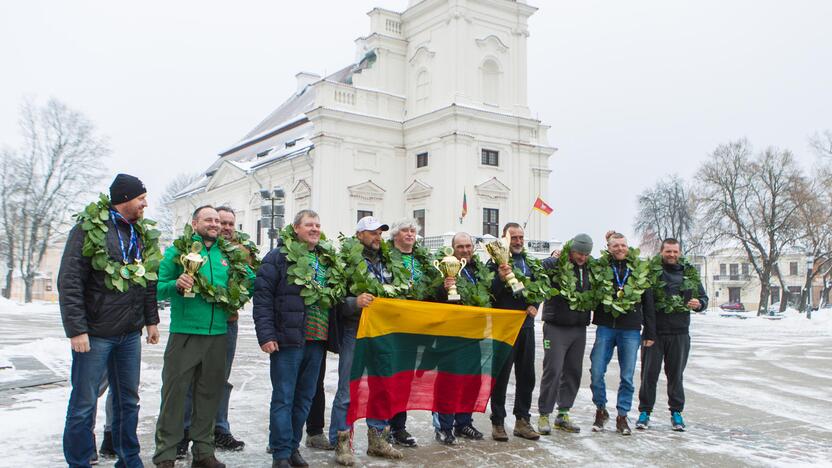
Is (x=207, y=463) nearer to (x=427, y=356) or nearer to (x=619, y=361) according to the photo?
(x=427, y=356)

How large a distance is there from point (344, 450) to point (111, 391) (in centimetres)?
210

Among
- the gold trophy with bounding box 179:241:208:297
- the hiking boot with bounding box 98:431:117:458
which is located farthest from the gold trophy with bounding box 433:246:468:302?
the hiking boot with bounding box 98:431:117:458

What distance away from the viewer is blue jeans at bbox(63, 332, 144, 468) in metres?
5.25

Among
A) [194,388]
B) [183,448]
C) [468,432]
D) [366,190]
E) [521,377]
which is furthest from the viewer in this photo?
[366,190]

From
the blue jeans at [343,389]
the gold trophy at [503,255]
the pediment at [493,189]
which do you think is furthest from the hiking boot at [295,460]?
the pediment at [493,189]

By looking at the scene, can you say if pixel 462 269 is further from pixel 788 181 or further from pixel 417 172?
pixel 788 181

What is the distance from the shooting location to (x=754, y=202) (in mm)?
50031

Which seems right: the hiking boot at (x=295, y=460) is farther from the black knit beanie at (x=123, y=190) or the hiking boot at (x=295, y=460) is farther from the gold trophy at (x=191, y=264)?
the black knit beanie at (x=123, y=190)

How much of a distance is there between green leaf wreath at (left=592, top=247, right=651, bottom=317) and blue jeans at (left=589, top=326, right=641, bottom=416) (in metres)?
0.33

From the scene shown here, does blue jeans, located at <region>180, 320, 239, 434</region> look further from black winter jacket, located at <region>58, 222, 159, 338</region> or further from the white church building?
the white church building

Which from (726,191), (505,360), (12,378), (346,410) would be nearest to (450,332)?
(505,360)

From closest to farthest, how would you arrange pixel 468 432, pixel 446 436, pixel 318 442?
pixel 318 442, pixel 446 436, pixel 468 432

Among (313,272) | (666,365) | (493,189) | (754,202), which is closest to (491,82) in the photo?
(493,189)

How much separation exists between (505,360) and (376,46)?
39.4m
